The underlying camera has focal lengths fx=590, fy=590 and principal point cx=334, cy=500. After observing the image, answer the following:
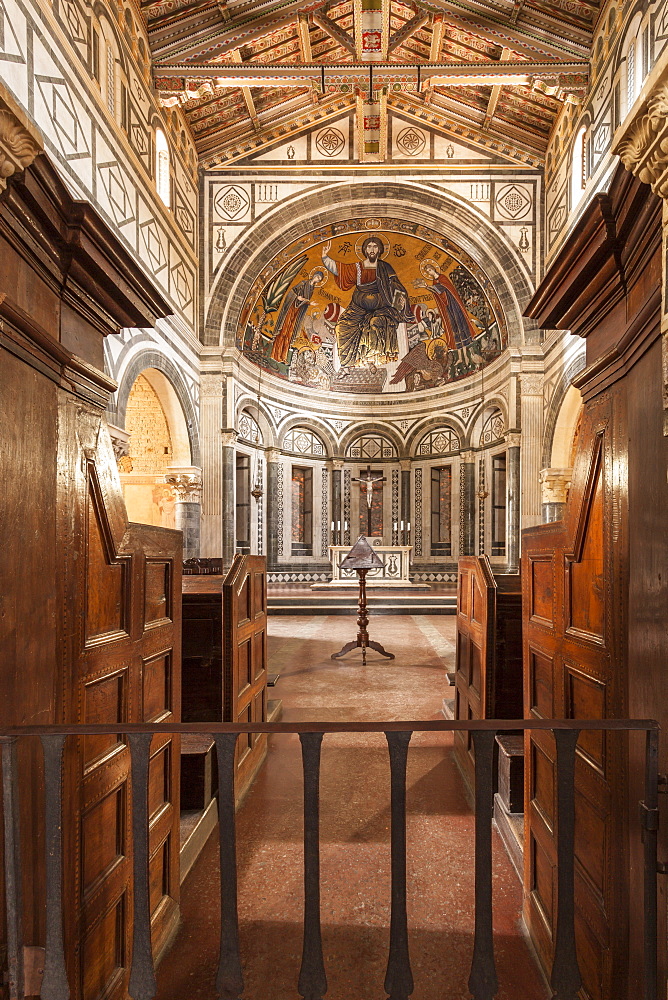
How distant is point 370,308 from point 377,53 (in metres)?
7.36

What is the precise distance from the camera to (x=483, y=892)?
1.62 metres

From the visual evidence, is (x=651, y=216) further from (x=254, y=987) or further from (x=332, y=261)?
(x=332, y=261)

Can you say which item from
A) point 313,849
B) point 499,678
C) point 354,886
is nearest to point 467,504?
point 499,678

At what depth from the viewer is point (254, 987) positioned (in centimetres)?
240

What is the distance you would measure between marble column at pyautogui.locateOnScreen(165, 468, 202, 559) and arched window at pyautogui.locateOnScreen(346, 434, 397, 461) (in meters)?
7.38

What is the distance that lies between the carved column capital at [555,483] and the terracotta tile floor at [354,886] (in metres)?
7.09

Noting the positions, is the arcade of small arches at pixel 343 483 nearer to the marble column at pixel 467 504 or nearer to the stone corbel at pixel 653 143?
the marble column at pixel 467 504

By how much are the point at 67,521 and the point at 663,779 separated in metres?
1.97

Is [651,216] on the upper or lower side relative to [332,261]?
lower

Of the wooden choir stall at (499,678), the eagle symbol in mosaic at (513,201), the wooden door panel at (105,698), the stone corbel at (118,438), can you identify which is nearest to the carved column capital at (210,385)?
the stone corbel at (118,438)

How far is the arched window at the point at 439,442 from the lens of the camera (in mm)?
17109

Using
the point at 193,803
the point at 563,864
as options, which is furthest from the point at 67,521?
the point at 193,803

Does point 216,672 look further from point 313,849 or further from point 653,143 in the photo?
point 653,143

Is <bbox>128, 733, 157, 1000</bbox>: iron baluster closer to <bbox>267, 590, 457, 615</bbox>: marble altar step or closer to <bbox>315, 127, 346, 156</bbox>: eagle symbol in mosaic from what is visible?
<bbox>267, 590, 457, 615</bbox>: marble altar step
